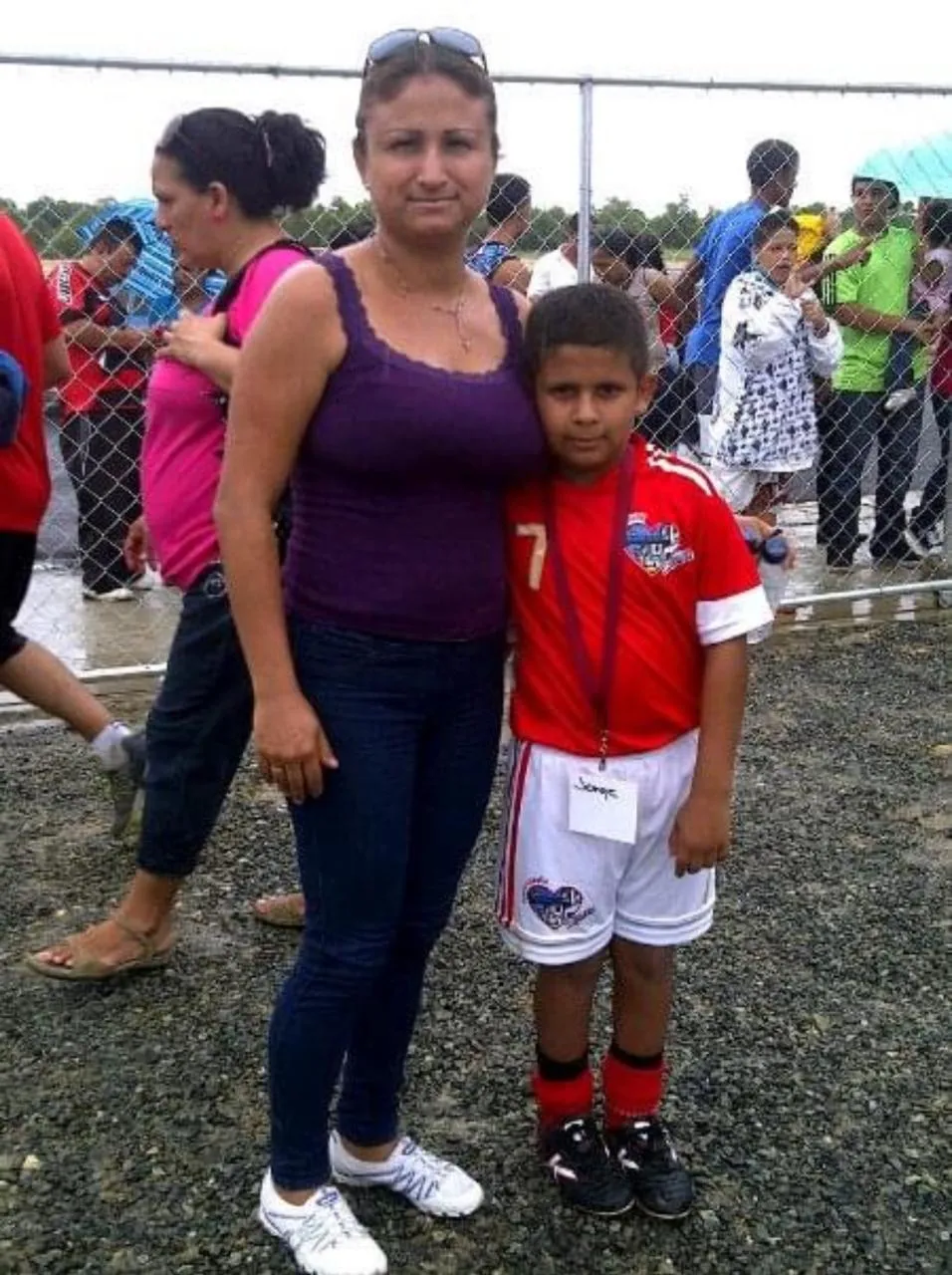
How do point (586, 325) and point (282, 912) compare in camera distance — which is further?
point (282, 912)

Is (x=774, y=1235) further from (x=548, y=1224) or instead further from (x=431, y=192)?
(x=431, y=192)

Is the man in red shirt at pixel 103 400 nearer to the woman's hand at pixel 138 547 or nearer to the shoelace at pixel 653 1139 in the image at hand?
the woman's hand at pixel 138 547

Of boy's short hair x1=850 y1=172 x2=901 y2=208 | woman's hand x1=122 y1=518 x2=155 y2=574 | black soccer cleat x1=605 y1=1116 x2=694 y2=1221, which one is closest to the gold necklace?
black soccer cleat x1=605 y1=1116 x2=694 y2=1221

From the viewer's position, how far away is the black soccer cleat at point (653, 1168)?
244 cm

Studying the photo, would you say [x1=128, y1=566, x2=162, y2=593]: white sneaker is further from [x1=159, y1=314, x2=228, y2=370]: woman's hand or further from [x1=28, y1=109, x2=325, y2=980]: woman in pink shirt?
[x1=159, y1=314, x2=228, y2=370]: woman's hand

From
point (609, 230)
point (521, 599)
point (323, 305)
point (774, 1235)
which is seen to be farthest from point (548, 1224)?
point (609, 230)

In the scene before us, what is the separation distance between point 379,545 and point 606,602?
422 mm

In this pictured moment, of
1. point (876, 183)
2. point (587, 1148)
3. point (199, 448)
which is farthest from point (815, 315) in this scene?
point (587, 1148)

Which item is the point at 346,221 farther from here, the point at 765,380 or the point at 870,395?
the point at 870,395

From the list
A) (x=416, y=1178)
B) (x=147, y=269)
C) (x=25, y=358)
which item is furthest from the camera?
(x=147, y=269)

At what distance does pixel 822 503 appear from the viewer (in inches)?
279

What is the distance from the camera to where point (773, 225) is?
5.82 metres

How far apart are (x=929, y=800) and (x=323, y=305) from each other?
3.01 metres

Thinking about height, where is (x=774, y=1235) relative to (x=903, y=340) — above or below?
below
